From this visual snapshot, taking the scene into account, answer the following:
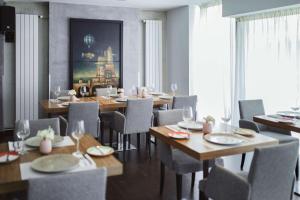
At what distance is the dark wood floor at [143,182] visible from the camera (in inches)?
128

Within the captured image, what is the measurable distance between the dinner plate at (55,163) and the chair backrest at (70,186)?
30cm

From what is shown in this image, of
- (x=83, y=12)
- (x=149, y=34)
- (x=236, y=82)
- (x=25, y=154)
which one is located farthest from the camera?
(x=149, y=34)

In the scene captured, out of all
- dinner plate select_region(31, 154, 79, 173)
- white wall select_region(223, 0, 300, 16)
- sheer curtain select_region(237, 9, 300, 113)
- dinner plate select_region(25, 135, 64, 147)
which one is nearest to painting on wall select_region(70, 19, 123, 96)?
white wall select_region(223, 0, 300, 16)

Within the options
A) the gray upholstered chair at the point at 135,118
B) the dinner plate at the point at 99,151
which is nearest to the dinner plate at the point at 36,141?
the dinner plate at the point at 99,151

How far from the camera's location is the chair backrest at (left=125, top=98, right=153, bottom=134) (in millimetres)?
4391

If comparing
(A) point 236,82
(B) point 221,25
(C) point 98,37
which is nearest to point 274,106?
(A) point 236,82

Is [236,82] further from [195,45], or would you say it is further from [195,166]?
[195,166]

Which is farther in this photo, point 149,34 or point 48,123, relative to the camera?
point 149,34

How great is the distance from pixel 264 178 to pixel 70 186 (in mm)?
1262

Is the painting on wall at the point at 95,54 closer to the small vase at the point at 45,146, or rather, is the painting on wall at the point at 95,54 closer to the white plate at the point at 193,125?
the white plate at the point at 193,125

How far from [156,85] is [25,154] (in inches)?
210

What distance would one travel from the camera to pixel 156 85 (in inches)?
291

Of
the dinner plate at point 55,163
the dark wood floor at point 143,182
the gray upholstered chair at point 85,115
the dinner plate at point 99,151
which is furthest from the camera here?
the gray upholstered chair at point 85,115

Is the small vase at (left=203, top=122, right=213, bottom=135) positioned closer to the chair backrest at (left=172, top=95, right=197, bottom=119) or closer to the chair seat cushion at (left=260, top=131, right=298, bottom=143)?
the chair seat cushion at (left=260, top=131, right=298, bottom=143)
